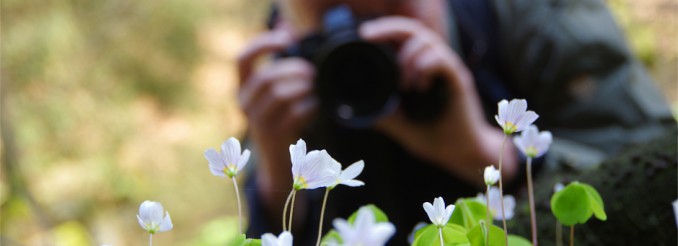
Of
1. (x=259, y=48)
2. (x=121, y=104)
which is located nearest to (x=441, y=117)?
(x=259, y=48)

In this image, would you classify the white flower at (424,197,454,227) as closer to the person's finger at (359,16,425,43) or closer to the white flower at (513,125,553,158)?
the white flower at (513,125,553,158)

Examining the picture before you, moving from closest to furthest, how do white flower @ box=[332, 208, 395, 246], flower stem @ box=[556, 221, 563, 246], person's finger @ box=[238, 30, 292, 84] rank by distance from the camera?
white flower @ box=[332, 208, 395, 246] → flower stem @ box=[556, 221, 563, 246] → person's finger @ box=[238, 30, 292, 84]

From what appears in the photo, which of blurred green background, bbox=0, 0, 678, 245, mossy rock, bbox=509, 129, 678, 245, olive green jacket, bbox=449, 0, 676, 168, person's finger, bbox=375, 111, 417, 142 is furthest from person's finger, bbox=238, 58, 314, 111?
blurred green background, bbox=0, 0, 678, 245

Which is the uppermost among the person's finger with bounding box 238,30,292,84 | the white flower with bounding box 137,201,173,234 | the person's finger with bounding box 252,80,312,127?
the person's finger with bounding box 238,30,292,84

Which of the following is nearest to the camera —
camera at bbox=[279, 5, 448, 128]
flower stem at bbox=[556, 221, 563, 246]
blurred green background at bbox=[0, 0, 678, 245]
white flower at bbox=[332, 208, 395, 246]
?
white flower at bbox=[332, 208, 395, 246]

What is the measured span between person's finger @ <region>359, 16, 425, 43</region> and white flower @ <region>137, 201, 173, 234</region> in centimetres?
52

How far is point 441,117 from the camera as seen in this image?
0.77 metres

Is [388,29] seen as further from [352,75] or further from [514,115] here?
[514,115]

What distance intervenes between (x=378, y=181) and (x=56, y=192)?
115 inches

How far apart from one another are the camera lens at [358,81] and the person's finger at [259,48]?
11cm

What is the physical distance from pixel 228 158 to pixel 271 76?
606 mm

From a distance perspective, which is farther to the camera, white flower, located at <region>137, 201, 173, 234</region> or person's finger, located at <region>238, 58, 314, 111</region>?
person's finger, located at <region>238, 58, 314, 111</region>

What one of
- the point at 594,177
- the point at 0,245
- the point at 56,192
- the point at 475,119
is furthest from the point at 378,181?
the point at 56,192

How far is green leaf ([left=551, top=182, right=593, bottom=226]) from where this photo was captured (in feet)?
0.70
